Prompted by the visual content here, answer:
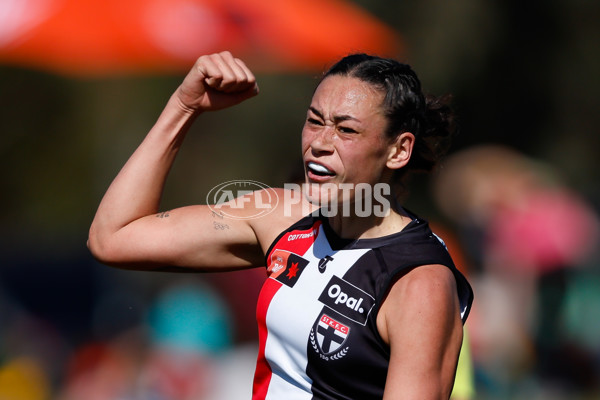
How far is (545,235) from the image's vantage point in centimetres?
584

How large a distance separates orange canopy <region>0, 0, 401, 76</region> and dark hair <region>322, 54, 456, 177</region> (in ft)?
8.76

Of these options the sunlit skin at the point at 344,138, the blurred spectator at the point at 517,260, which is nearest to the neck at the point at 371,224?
the sunlit skin at the point at 344,138

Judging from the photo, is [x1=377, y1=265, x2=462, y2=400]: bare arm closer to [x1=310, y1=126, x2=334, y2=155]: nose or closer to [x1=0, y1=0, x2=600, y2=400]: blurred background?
[x1=310, y1=126, x2=334, y2=155]: nose

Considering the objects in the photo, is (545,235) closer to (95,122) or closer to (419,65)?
(419,65)

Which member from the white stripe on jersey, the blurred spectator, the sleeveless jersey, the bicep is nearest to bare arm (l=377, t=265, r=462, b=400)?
the sleeveless jersey

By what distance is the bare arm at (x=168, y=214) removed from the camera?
8.19 ft

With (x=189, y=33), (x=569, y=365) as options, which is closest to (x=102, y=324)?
(x=189, y=33)

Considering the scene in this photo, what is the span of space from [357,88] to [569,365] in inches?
193

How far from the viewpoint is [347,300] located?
2.16 metres

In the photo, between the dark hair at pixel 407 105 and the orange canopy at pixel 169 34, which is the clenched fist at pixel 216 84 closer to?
the dark hair at pixel 407 105

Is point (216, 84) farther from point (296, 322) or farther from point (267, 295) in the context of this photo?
point (296, 322)

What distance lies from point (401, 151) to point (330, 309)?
0.54 metres

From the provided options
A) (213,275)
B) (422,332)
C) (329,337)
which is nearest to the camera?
(422,332)

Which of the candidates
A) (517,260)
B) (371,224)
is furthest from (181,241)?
(517,260)
